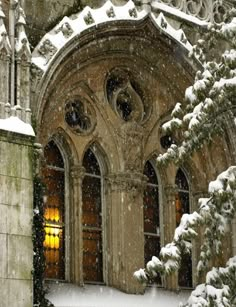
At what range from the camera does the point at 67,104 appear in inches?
630

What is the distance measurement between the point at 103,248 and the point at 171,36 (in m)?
4.23

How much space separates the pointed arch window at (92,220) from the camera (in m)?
15.7

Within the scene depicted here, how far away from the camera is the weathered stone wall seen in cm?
1273

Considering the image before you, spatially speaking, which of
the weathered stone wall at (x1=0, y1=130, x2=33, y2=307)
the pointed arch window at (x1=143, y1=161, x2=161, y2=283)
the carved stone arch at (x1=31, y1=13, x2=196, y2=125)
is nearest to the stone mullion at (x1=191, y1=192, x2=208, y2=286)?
the pointed arch window at (x1=143, y1=161, x2=161, y2=283)

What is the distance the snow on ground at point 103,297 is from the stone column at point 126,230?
0.77ft

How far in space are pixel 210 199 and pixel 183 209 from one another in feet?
20.3

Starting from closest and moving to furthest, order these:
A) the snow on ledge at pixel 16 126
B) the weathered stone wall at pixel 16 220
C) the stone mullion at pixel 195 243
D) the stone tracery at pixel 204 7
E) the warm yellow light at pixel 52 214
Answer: the weathered stone wall at pixel 16 220 → the snow on ledge at pixel 16 126 → the warm yellow light at pixel 52 214 → the stone mullion at pixel 195 243 → the stone tracery at pixel 204 7

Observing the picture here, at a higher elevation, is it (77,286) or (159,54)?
(159,54)

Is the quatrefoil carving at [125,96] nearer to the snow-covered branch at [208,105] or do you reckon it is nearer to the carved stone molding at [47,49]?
the carved stone molding at [47,49]

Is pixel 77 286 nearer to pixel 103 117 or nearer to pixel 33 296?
pixel 33 296

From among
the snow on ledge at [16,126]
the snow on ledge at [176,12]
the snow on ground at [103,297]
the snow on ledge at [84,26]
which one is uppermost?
the snow on ledge at [176,12]

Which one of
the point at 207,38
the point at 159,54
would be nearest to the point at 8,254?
the point at 207,38

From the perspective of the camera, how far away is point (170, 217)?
1700cm

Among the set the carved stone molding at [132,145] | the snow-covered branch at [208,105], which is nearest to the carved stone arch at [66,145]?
the carved stone molding at [132,145]
